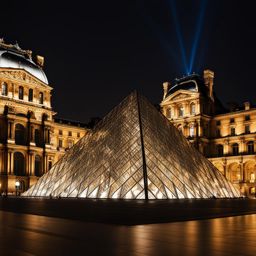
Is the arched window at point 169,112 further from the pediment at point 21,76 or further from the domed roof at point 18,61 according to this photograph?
the pediment at point 21,76

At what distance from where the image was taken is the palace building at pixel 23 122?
48.3m

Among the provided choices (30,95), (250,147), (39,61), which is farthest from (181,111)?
(30,95)

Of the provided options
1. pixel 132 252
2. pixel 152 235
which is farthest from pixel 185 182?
pixel 132 252

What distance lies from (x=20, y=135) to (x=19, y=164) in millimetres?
3722

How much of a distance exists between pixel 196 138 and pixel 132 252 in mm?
53451

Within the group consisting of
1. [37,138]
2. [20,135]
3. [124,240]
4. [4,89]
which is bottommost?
[124,240]

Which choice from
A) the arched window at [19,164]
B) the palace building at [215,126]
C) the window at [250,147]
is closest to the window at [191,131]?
Answer: the palace building at [215,126]

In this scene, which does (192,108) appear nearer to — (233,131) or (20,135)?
(233,131)

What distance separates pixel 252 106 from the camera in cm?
5747

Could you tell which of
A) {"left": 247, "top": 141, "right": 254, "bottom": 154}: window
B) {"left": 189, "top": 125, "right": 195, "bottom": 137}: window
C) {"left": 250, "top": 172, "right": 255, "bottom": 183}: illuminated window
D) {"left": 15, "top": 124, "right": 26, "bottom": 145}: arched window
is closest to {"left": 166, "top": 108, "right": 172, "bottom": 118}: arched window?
{"left": 189, "top": 125, "right": 195, "bottom": 137}: window

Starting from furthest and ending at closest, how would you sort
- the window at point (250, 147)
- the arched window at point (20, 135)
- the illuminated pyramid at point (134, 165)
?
the window at point (250, 147), the arched window at point (20, 135), the illuminated pyramid at point (134, 165)

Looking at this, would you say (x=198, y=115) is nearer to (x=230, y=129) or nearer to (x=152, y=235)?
(x=230, y=129)

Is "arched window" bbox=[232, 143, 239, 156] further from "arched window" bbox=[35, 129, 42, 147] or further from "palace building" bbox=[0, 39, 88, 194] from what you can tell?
"arched window" bbox=[35, 129, 42, 147]

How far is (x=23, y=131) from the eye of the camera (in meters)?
51.8
